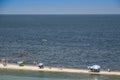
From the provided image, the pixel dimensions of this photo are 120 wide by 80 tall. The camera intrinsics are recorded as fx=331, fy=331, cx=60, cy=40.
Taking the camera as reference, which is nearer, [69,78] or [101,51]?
[69,78]

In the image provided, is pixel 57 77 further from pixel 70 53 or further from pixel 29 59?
pixel 70 53

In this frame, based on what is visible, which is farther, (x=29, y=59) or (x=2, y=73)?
(x=29, y=59)

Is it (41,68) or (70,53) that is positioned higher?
(70,53)

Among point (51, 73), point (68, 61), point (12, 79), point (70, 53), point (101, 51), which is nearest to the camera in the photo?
point (12, 79)

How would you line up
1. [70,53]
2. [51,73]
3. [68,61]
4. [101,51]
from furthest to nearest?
[101,51], [70,53], [68,61], [51,73]

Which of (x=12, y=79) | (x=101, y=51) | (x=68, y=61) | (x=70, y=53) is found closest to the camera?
(x=12, y=79)

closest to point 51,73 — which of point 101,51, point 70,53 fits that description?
point 70,53

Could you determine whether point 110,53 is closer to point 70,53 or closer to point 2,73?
point 70,53

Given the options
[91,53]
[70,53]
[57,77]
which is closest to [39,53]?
[70,53]

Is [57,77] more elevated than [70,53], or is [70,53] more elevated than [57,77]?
[70,53]
